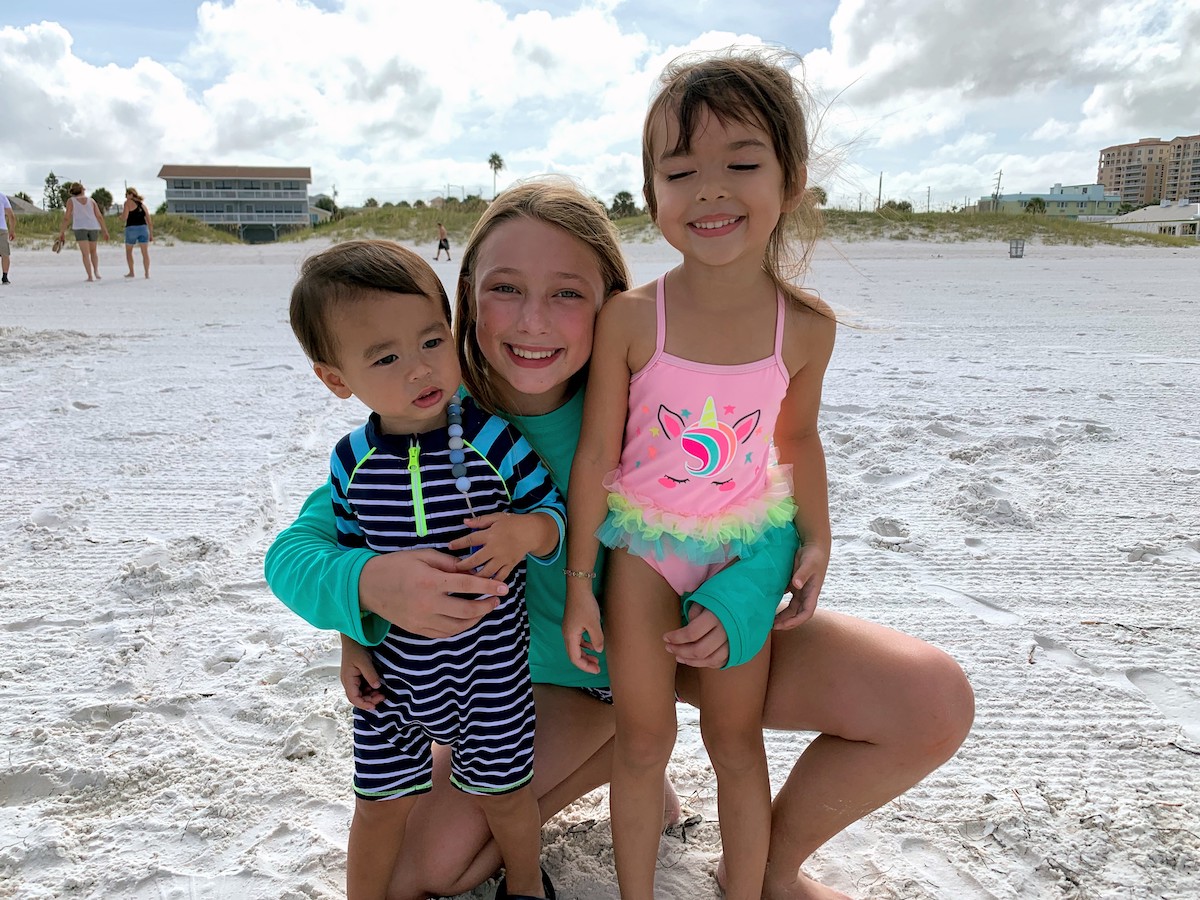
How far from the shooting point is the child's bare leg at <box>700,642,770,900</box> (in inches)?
66.7

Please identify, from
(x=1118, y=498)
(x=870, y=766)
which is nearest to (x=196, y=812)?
(x=870, y=766)

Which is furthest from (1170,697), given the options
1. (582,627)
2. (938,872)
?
(582,627)

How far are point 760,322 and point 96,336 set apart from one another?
26.9 feet

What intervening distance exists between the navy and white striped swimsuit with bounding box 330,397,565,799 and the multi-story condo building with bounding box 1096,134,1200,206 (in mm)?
149812

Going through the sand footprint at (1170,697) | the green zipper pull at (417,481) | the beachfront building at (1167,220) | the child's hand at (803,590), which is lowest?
the sand footprint at (1170,697)

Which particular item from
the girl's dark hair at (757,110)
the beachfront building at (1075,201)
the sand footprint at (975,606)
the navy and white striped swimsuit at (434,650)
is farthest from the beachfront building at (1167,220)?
the navy and white striped swimsuit at (434,650)

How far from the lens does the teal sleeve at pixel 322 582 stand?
1.55 m

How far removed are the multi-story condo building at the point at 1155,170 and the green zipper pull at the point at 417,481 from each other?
14988 cm

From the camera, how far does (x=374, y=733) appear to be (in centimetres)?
163

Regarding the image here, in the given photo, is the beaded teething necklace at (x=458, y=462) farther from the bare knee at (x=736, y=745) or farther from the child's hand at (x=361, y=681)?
the bare knee at (x=736, y=745)

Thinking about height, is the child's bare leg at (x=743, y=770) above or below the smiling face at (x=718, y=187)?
below

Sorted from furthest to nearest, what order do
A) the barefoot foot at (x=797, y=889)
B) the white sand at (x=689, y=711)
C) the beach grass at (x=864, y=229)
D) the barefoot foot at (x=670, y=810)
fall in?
the beach grass at (x=864, y=229)
the barefoot foot at (x=670, y=810)
the white sand at (x=689, y=711)
the barefoot foot at (x=797, y=889)

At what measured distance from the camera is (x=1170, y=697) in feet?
7.69

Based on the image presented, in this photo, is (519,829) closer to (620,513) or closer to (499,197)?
(620,513)
